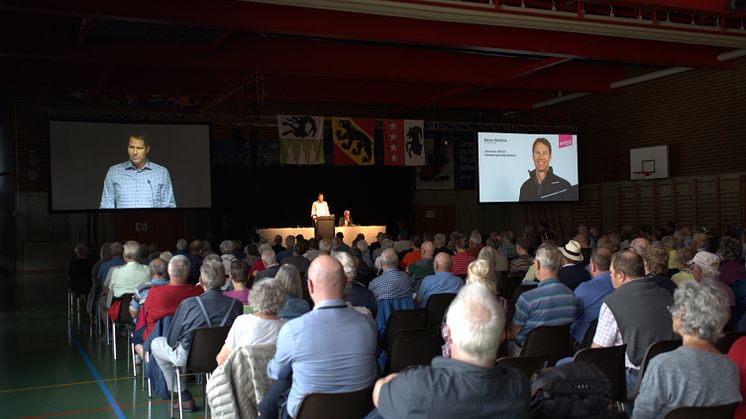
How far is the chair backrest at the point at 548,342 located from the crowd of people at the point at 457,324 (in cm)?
11

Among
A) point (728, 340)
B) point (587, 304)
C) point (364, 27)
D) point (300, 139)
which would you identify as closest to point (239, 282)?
point (587, 304)

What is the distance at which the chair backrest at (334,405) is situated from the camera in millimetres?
2916

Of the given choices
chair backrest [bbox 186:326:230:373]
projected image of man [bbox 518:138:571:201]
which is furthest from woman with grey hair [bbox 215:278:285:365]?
projected image of man [bbox 518:138:571:201]

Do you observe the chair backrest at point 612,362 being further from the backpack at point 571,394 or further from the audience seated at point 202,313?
the audience seated at point 202,313

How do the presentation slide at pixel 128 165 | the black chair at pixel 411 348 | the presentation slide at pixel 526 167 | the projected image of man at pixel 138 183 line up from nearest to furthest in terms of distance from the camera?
the black chair at pixel 411 348
the presentation slide at pixel 128 165
the projected image of man at pixel 138 183
the presentation slide at pixel 526 167

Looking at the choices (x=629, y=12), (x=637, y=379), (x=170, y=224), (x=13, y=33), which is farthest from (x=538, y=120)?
(x=637, y=379)

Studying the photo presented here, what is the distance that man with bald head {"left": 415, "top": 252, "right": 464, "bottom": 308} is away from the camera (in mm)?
6043

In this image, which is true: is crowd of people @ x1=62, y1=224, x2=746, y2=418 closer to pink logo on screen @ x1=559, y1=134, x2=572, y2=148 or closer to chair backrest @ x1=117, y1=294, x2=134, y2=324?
chair backrest @ x1=117, y1=294, x2=134, y2=324

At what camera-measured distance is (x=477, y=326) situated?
2148 millimetres

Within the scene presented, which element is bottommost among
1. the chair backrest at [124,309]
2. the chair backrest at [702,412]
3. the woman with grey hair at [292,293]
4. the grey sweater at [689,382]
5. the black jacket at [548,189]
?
the chair backrest at [124,309]

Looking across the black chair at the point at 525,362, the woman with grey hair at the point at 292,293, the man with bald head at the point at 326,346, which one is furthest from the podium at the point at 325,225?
the man with bald head at the point at 326,346

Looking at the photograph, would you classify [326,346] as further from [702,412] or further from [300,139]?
[300,139]

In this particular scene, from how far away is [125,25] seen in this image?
11.8m

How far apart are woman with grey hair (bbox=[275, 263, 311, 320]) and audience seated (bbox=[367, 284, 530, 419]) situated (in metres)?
1.93
